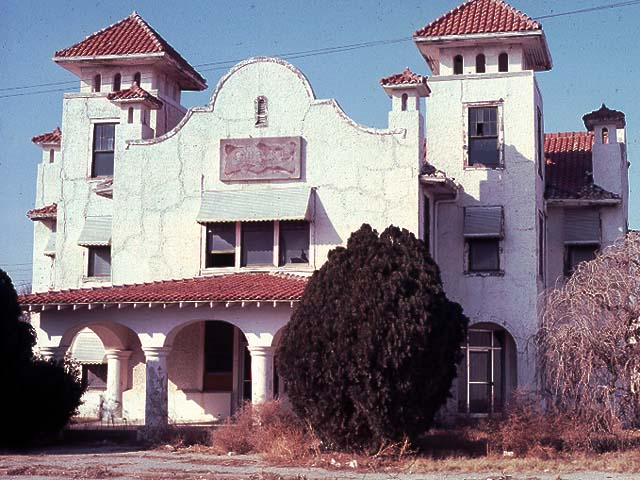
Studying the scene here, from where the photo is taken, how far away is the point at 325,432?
19359 millimetres

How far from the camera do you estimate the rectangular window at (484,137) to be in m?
27.5

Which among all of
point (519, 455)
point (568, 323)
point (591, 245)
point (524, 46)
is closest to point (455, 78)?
point (524, 46)

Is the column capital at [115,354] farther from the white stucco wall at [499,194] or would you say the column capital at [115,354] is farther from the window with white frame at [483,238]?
the window with white frame at [483,238]

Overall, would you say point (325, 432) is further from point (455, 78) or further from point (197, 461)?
point (455, 78)

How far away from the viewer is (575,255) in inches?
1156

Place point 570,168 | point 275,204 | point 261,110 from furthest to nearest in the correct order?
point 570,168
point 261,110
point 275,204

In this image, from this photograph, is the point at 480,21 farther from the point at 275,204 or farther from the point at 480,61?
the point at 275,204

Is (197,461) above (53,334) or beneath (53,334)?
beneath

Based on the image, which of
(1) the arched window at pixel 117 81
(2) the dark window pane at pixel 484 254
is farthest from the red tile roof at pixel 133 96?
(2) the dark window pane at pixel 484 254

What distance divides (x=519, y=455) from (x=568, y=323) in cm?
276

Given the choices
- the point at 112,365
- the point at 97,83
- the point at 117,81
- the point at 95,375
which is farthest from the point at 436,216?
the point at 97,83

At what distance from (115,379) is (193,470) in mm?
9416

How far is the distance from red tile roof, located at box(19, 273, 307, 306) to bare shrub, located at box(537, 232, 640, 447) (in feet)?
18.7

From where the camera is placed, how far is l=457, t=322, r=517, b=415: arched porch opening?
27.2 m
